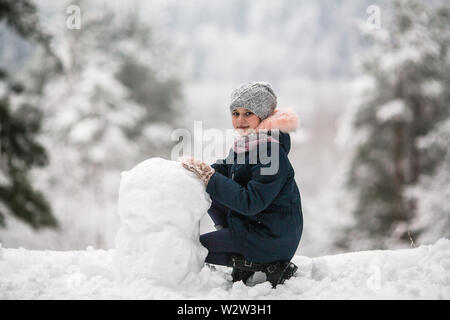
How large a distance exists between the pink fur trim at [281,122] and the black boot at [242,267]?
0.95 m

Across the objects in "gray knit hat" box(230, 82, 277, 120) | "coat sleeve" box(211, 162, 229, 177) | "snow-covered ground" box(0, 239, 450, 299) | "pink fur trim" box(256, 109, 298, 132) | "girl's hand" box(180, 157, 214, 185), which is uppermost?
"gray knit hat" box(230, 82, 277, 120)

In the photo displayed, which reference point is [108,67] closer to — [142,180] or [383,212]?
[383,212]

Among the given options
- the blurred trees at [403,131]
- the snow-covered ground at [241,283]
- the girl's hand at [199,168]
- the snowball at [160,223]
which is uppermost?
the blurred trees at [403,131]

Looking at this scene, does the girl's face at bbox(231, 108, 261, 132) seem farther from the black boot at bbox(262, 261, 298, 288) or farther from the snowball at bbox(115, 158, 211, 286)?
the black boot at bbox(262, 261, 298, 288)

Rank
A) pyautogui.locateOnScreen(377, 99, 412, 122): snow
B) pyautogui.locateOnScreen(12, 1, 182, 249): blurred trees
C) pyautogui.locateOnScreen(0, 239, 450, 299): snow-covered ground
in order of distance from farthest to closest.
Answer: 1. pyautogui.locateOnScreen(12, 1, 182, 249): blurred trees
2. pyautogui.locateOnScreen(377, 99, 412, 122): snow
3. pyautogui.locateOnScreen(0, 239, 450, 299): snow-covered ground

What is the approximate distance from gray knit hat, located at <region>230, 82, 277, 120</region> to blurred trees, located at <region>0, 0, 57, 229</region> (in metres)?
5.43

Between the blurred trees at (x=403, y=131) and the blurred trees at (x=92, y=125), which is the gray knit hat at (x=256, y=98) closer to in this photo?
the blurred trees at (x=403, y=131)

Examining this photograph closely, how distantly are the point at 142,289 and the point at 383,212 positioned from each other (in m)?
9.74

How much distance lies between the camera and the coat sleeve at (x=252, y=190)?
244 cm

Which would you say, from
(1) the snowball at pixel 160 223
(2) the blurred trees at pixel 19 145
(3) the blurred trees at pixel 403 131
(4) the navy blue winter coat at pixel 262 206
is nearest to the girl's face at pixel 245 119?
(4) the navy blue winter coat at pixel 262 206

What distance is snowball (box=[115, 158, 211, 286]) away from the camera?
7.99 feet

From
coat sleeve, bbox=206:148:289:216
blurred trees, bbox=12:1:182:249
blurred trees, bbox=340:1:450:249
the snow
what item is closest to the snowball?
coat sleeve, bbox=206:148:289:216

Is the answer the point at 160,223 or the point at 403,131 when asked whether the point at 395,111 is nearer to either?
the point at 403,131
